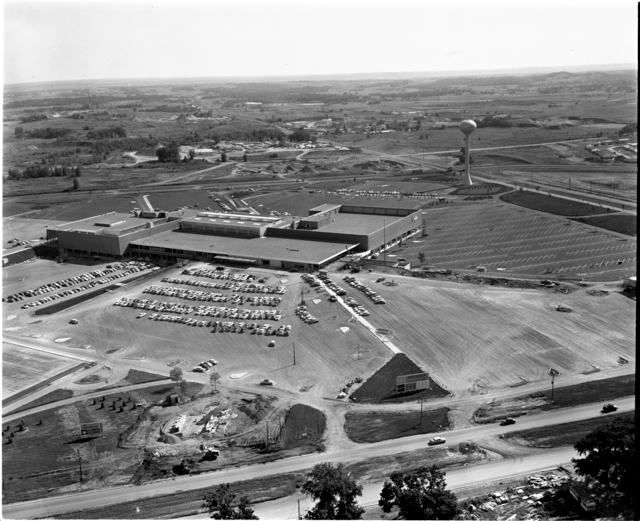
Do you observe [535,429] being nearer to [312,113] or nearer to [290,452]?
[290,452]

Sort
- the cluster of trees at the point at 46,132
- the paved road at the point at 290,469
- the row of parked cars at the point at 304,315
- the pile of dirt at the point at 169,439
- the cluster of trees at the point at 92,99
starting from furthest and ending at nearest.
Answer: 1. the cluster of trees at the point at 92,99
2. the cluster of trees at the point at 46,132
3. the row of parked cars at the point at 304,315
4. the pile of dirt at the point at 169,439
5. the paved road at the point at 290,469

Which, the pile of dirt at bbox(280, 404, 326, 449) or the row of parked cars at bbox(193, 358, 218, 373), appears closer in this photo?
the pile of dirt at bbox(280, 404, 326, 449)

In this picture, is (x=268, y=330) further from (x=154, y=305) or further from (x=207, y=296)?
(x=154, y=305)

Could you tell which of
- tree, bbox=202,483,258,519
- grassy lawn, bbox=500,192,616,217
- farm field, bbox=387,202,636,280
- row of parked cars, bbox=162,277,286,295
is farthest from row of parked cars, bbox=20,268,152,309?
grassy lawn, bbox=500,192,616,217

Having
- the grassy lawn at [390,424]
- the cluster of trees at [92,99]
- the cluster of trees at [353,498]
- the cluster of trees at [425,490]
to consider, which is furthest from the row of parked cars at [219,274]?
the cluster of trees at [92,99]

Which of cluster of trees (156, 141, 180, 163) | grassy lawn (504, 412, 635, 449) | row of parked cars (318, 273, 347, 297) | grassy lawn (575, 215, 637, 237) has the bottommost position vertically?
grassy lawn (504, 412, 635, 449)

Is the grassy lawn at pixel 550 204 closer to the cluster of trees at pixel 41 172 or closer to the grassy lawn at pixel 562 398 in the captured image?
the grassy lawn at pixel 562 398

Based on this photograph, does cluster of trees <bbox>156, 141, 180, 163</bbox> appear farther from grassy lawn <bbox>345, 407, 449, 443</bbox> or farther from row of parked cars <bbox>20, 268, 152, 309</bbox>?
grassy lawn <bbox>345, 407, 449, 443</bbox>

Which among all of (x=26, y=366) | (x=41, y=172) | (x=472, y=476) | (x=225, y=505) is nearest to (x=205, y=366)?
(x=26, y=366)
